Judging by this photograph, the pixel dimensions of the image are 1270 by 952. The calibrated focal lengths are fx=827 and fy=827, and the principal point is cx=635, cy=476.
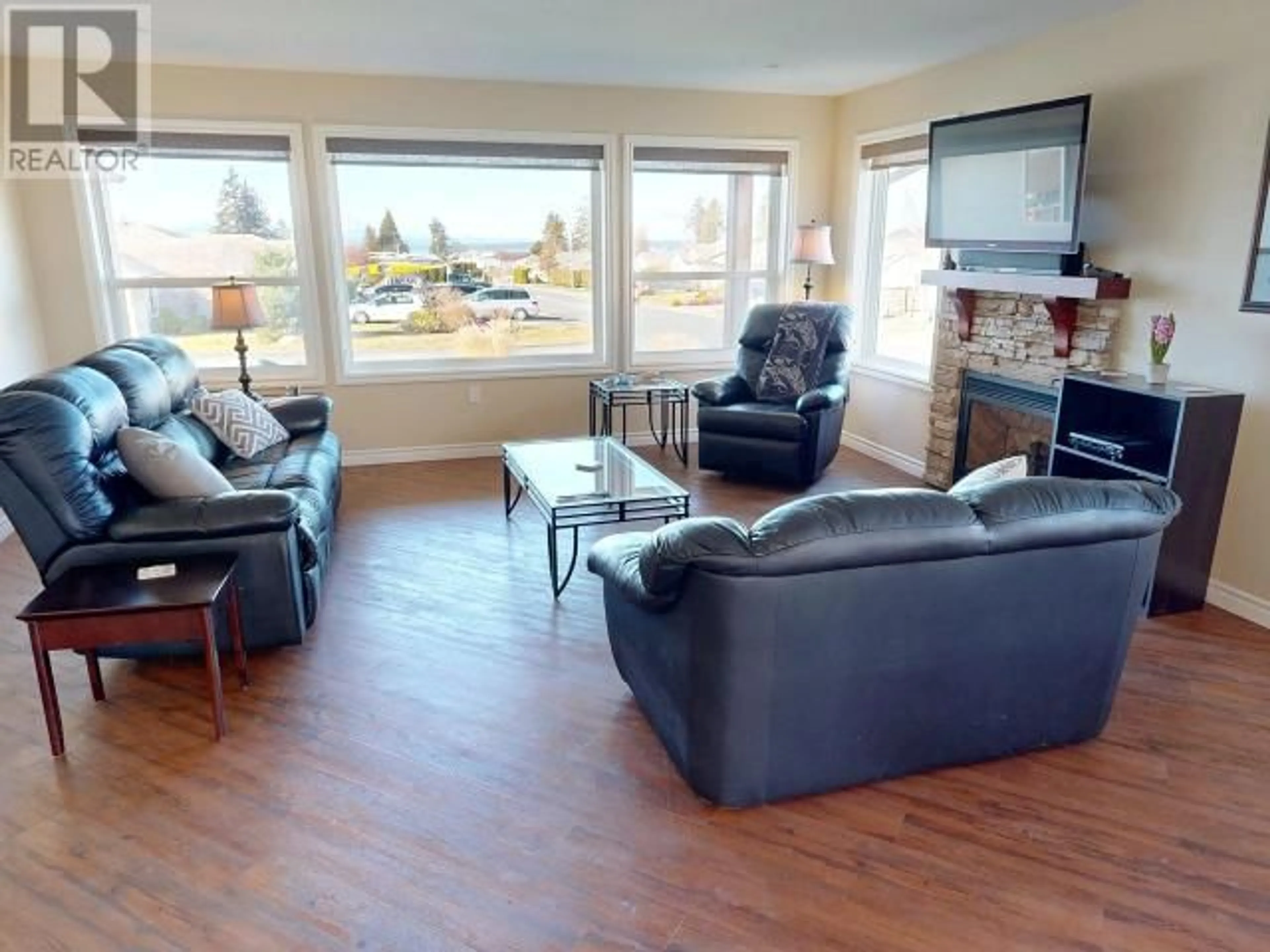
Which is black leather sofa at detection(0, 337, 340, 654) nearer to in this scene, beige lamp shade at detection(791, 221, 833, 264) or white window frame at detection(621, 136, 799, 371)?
Answer: white window frame at detection(621, 136, 799, 371)

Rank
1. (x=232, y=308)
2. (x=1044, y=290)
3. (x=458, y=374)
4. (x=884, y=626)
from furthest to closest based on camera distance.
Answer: (x=458, y=374) < (x=232, y=308) < (x=1044, y=290) < (x=884, y=626)

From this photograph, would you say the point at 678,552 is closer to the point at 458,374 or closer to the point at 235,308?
the point at 235,308

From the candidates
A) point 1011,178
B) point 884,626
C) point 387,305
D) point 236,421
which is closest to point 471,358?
point 387,305

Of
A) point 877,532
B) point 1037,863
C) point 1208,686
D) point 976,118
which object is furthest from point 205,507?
point 976,118

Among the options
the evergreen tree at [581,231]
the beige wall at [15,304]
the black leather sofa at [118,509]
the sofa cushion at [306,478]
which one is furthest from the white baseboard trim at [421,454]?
the black leather sofa at [118,509]

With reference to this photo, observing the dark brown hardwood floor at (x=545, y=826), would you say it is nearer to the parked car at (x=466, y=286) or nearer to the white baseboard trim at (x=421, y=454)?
the white baseboard trim at (x=421, y=454)

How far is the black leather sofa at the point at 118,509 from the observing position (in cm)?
262

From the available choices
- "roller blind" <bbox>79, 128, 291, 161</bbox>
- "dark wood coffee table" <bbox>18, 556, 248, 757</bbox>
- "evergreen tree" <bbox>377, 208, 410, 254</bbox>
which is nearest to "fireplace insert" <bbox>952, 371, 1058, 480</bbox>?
"evergreen tree" <bbox>377, 208, 410, 254</bbox>

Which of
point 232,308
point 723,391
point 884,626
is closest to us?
point 884,626

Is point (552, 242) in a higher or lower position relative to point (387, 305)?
higher

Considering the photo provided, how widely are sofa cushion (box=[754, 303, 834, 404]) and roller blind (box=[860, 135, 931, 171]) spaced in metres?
1.04

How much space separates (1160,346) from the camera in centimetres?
330

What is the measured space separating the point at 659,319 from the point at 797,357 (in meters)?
1.20

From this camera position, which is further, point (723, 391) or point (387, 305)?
point (387, 305)
